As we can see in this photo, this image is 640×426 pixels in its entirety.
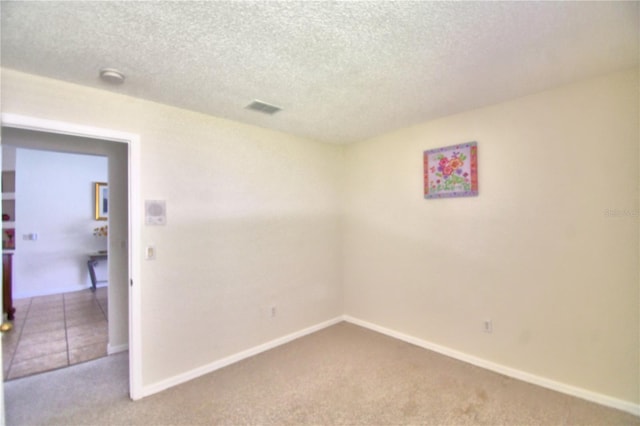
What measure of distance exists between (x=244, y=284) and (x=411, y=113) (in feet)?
7.86

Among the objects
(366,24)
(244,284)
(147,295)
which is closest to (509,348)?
(244,284)

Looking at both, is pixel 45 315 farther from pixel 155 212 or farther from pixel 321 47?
pixel 321 47

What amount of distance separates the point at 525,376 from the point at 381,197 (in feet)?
7.21

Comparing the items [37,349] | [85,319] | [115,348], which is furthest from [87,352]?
[85,319]

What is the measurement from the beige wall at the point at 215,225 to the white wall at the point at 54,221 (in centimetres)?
489

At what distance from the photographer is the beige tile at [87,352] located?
10.4 ft

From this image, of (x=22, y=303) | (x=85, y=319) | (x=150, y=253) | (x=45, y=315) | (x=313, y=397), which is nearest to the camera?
(x=313, y=397)

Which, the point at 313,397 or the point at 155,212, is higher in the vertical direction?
the point at 155,212

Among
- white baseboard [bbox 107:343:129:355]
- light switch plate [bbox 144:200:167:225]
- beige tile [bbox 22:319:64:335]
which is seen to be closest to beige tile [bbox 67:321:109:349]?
beige tile [bbox 22:319:64:335]

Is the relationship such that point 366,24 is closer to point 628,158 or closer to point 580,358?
point 628,158

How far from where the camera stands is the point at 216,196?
10.1 feet

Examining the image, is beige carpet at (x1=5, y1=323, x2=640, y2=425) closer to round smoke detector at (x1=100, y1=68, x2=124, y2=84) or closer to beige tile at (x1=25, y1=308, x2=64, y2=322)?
beige tile at (x1=25, y1=308, x2=64, y2=322)

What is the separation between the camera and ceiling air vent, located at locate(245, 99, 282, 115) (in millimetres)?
2727

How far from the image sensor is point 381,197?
3.84 m
